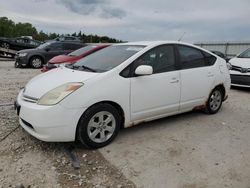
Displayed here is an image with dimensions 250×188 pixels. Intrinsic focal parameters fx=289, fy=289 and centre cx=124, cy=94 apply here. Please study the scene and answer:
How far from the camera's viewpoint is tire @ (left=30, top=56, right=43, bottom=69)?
14.2 meters

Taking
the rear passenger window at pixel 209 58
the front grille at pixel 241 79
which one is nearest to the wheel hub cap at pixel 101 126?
→ the rear passenger window at pixel 209 58

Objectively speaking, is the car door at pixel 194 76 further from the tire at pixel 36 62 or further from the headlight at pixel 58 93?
the tire at pixel 36 62

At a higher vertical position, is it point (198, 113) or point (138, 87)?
point (138, 87)

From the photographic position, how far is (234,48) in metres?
17.4

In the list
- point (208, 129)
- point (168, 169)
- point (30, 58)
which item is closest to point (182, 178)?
point (168, 169)

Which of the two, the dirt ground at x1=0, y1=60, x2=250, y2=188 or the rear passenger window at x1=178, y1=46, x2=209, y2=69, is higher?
the rear passenger window at x1=178, y1=46, x2=209, y2=69

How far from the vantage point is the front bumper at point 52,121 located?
366cm

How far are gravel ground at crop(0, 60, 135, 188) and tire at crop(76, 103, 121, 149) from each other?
7.0 inches

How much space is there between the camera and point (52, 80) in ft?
13.6

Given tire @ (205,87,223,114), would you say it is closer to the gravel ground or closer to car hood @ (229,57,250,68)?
the gravel ground

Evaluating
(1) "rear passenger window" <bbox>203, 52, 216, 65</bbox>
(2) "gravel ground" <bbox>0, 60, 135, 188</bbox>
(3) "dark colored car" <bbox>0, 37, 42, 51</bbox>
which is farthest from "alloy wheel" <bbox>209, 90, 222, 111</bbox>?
(3) "dark colored car" <bbox>0, 37, 42, 51</bbox>

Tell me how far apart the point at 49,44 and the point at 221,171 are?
12630 millimetres

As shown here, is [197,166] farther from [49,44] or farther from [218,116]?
[49,44]

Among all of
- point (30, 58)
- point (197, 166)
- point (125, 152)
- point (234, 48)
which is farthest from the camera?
point (234, 48)
